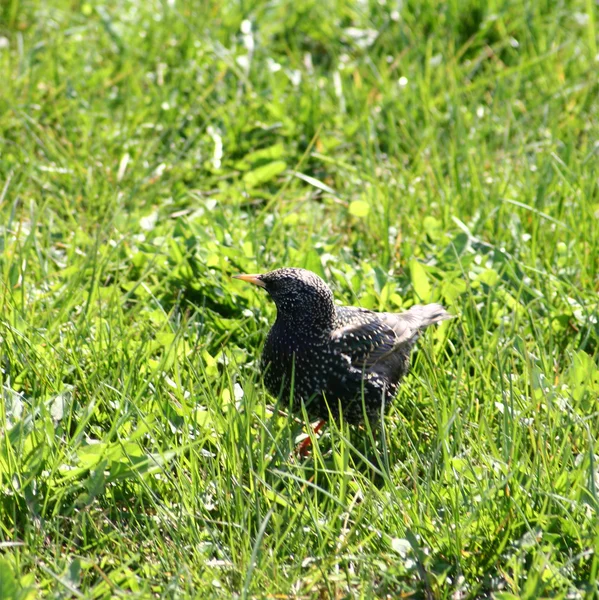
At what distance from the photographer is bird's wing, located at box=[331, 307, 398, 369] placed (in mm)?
3500

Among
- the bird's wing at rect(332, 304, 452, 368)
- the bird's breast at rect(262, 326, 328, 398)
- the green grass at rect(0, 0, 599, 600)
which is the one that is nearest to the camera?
the green grass at rect(0, 0, 599, 600)

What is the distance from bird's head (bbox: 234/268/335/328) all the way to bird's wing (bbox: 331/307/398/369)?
0.08 metres

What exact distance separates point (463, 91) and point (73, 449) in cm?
350

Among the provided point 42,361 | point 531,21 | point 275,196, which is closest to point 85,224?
point 275,196

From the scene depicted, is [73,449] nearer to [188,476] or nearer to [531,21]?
[188,476]

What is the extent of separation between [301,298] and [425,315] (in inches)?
21.8

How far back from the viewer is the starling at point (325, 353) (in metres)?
3.41

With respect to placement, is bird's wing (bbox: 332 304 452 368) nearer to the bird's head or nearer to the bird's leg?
the bird's head

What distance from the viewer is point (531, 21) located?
6016 mm

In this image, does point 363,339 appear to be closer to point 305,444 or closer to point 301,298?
point 301,298

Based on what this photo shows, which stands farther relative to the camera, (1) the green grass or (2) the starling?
(2) the starling

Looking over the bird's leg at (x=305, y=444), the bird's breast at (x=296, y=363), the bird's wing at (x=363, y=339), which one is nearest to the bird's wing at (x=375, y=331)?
the bird's wing at (x=363, y=339)

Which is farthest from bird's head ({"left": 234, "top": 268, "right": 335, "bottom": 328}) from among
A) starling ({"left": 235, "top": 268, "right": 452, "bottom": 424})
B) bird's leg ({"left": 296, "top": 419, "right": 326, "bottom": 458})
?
bird's leg ({"left": 296, "top": 419, "right": 326, "bottom": 458})

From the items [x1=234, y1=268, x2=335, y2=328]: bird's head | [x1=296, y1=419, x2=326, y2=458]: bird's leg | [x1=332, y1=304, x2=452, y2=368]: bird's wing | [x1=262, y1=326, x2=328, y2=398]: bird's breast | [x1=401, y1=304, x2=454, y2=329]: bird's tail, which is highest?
[x1=234, y1=268, x2=335, y2=328]: bird's head
